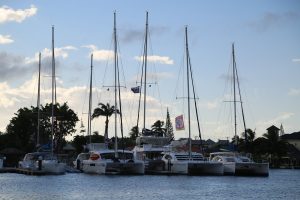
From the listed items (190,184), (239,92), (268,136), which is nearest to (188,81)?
(239,92)

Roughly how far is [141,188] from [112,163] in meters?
15.8

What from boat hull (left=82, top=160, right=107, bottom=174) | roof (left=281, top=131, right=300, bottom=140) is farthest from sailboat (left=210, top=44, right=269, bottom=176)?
roof (left=281, top=131, right=300, bottom=140)

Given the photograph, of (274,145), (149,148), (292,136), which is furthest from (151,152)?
→ (292,136)

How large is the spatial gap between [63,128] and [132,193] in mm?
77596

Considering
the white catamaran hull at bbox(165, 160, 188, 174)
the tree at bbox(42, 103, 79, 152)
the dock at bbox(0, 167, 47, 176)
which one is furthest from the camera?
the tree at bbox(42, 103, 79, 152)

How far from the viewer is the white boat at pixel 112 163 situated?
70.6 metres

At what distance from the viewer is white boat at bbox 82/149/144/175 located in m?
70.6

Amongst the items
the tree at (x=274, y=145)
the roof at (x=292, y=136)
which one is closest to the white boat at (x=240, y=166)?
the tree at (x=274, y=145)

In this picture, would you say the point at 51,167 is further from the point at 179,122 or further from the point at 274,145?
the point at 274,145

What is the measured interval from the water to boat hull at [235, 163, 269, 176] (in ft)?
14.7

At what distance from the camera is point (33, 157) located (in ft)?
250

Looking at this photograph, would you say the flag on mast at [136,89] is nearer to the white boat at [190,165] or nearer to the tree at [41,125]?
the white boat at [190,165]

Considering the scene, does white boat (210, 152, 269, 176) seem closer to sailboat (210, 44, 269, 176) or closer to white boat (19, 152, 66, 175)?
sailboat (210, 44, 269, 176)

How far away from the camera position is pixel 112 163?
2768 inches
